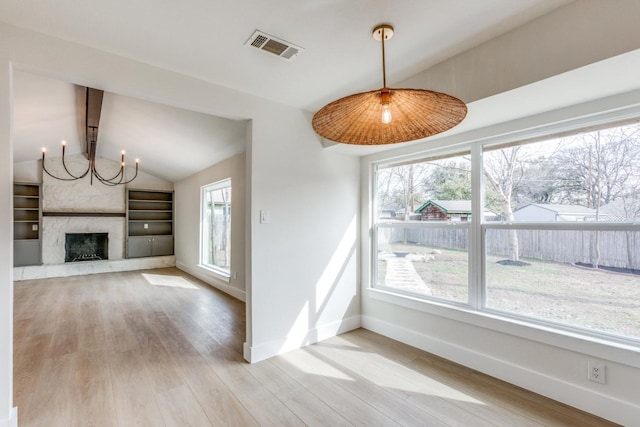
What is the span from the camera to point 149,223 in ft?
26.7

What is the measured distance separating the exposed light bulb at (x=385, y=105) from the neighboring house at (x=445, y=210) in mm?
1673

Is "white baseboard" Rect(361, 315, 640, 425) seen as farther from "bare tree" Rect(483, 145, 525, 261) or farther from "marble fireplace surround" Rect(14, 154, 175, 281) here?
"marble fireplace surround" Rect(14, 154, 175, 281)

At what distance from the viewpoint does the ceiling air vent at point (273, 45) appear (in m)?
1.86

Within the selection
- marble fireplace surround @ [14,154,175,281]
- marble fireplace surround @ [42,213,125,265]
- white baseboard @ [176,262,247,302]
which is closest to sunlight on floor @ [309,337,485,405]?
white baseboard @ [176,262,247,302]

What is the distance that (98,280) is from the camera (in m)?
6.31

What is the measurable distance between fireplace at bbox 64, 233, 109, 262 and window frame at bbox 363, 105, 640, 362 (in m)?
7.33

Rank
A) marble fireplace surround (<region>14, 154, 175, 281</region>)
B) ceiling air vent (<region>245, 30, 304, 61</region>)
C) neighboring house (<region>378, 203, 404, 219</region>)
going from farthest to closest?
1. marble fireplace surround (<region>14, 154, 175, 281</region>)
2. neighboring house (<region>378, 203, 404, 219</region>)
3. ceiling air vent (<region>245, 30, 304, 61</region>)

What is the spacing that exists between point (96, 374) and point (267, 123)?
2522 millimetres

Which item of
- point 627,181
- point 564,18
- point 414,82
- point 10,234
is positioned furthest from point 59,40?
point 627,181

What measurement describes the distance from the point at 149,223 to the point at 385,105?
8433 millimetres

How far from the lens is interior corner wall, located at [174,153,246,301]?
4820 mm

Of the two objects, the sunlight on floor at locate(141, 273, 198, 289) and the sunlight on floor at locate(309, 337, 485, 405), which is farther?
the sunlight on floor at locate(141, 273, 198, 289)

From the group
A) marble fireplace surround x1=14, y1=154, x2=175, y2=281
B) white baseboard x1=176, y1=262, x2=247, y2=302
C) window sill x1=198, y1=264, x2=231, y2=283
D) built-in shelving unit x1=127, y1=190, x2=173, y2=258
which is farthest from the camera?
built-in shelving unit x1=127, y1=190, x2=173, y2=258

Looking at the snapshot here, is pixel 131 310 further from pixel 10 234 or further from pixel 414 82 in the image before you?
pixel 414 82
